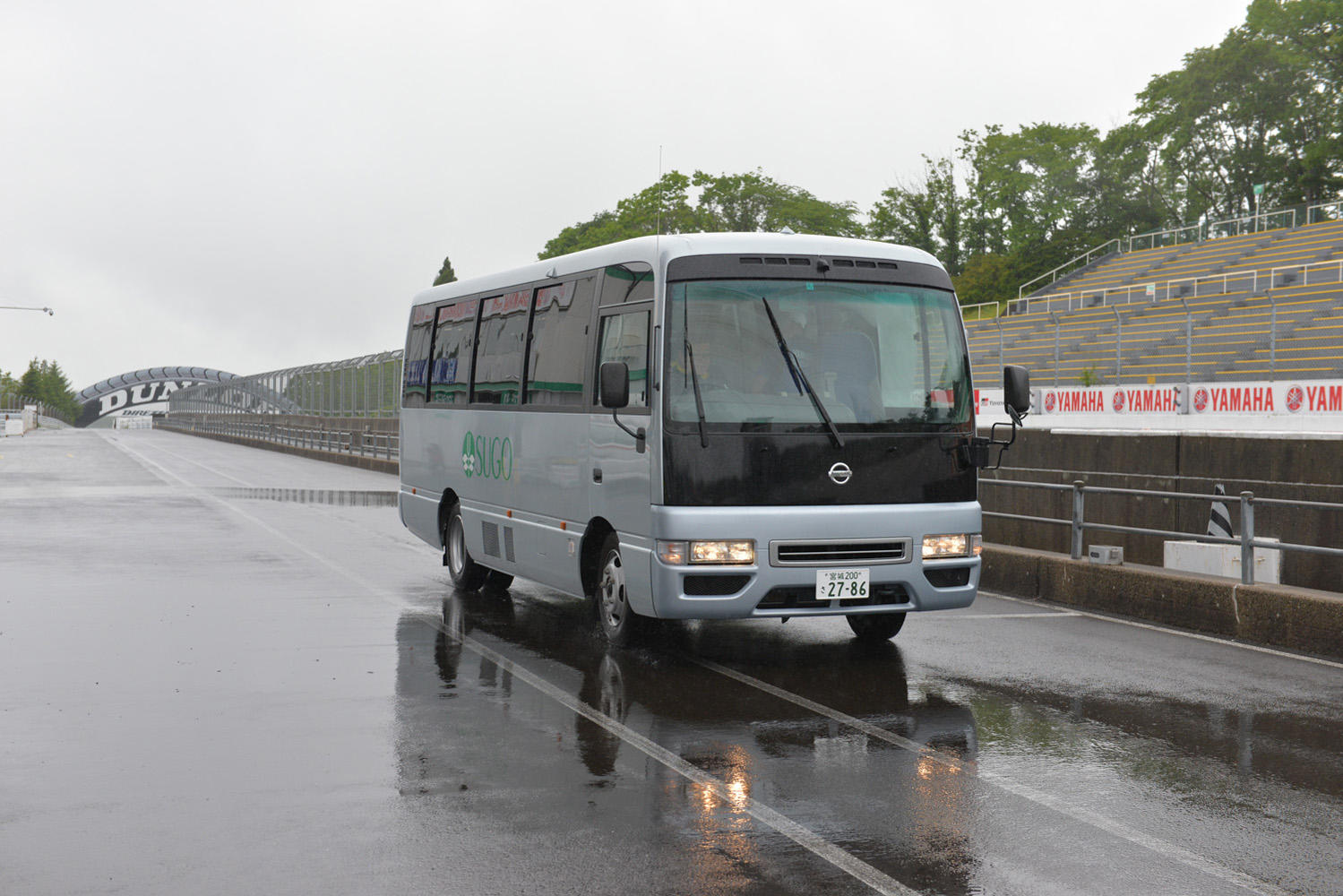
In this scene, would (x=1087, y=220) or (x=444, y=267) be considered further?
(x=444, y=267)

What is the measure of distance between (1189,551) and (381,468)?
29.8 metres

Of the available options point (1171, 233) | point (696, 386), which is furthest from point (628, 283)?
point (1171, 233)

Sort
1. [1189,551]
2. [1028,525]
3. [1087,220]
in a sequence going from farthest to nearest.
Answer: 1. [1087,220]
2. [1028,525]
3. [1189,551]

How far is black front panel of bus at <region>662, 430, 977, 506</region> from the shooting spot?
9055 mm

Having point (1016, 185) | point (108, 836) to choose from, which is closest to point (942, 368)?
point (108, 836)

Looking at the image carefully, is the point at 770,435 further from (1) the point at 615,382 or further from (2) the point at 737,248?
(2) the point at 737,248

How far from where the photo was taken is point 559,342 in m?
11.1

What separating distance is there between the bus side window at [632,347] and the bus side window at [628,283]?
0.35ft

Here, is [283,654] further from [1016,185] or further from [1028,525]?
[1016,185]

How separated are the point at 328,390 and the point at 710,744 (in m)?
48.8

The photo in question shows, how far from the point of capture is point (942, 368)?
974cm

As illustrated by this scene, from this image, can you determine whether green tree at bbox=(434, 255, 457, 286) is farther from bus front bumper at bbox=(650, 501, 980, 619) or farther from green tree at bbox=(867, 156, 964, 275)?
bus front bumper at bbox=(650, 501, 980, 619)

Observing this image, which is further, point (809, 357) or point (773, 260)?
point (773, 260)

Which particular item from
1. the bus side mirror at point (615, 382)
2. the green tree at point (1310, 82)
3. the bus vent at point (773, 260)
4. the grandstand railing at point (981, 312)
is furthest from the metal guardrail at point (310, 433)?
the green tree at point (1310, 82)
